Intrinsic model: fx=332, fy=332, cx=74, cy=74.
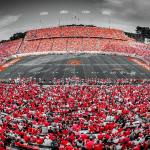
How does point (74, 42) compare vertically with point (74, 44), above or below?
above

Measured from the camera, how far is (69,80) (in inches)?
1839

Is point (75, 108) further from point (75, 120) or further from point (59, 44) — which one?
point (59, 44)

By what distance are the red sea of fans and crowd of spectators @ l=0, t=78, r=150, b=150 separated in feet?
168

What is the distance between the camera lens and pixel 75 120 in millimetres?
22953

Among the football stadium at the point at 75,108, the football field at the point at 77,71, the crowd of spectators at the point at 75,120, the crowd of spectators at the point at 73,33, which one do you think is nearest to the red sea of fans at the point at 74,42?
the crowd of spectators at the point at 73,33

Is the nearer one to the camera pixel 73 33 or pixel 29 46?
pixel 29 46

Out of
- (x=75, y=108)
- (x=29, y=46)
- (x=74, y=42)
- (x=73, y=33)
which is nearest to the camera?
(x=75, y=108)

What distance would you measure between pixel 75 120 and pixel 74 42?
7694 centimetres

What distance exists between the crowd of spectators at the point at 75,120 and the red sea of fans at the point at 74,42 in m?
51.1

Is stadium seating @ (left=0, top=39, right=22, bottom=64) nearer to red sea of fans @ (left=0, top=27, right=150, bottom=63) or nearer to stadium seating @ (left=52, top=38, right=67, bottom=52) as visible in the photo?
red sea of fans @ (left=0, top=27, right=150, bottom=63)

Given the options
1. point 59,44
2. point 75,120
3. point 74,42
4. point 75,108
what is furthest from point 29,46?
point 75,120

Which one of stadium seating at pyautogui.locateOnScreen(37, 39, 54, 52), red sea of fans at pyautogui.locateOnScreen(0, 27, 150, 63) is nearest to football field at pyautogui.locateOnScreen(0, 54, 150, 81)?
red sea of fans at pyautogui.locateOnScreen(0, 27, 150, 63)

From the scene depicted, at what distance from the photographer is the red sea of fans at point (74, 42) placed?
9109 cm

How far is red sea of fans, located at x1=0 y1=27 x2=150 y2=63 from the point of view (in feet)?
299
